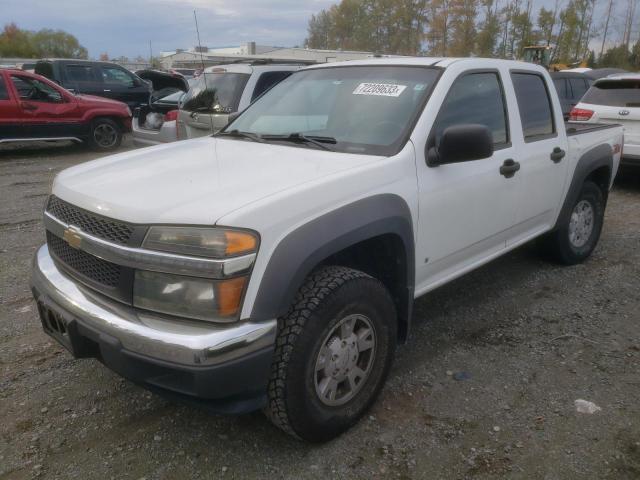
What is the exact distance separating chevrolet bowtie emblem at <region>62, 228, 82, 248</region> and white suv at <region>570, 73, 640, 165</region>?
7.15 metres

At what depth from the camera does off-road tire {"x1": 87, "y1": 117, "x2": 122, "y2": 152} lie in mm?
11258


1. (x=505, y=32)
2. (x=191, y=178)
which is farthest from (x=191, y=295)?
(x=505, y=32)

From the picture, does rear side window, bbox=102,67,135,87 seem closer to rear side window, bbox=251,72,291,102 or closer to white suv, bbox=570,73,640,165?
rear side window, bbox=251,72,291,102

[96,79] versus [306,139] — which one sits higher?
[306,139]

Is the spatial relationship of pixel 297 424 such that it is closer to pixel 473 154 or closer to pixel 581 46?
pixel 473 154

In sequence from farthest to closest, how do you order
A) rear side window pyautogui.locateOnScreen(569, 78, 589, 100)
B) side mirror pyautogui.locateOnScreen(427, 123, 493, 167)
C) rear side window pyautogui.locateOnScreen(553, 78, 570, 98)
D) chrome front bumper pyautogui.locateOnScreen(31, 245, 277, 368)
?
rear side window pyautogui.locateOnScreen(569, 78, 589, 100) < rear side window pyautogui.locateOnScreen(553, 78, 570, 98) < side mirror pyautogui.locateOnScreen(427, 123, 493, 167) < chrome front bumper pyautogui.locateOnScreen(31, 245, 277, 368)

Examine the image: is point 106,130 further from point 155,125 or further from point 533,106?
point 533,106

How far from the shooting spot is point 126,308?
2289 mm

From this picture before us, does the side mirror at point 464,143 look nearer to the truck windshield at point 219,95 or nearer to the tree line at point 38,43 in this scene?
the truck windshield at point 219,95

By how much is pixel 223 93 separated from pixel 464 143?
16.0 feet

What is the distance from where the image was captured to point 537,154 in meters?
3.86

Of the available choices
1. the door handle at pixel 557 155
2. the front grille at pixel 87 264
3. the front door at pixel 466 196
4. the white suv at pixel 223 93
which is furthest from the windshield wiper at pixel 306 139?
the white suv at pixel 223 93

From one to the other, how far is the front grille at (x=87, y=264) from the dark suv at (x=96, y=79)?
41.8 ft

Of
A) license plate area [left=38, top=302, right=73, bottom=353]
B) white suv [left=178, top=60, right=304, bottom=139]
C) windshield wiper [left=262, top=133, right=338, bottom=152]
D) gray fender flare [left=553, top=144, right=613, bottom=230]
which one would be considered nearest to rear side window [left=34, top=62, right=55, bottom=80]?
white suv [left=178, top=60, right=304, bottom=139]
